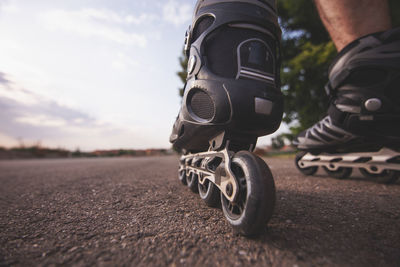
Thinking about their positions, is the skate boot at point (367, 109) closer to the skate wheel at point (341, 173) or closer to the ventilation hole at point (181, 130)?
the skate wheel at point (341, 173)

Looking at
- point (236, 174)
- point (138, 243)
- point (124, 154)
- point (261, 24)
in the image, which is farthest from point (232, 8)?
point (124, 154)

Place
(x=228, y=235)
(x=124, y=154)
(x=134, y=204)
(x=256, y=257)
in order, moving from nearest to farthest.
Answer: (x=256, y=257)
(x=228, y=235)
(x=134, y=204)
(x=124, y=154)

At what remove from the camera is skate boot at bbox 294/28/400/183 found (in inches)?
41.0

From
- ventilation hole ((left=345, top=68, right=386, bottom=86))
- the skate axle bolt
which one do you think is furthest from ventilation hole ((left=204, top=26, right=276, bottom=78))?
ventilation hole ((left=345, top=68, right=386, bottom=86))

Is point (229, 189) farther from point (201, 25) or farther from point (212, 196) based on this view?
point (201, 25)

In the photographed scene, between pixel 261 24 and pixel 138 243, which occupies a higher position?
pixel 261 24

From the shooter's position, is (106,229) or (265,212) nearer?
(265,212)

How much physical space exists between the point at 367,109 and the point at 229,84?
1038 millimetres

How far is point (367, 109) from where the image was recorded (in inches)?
42.8

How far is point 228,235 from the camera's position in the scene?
1.64ft

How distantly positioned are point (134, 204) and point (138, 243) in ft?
1.29

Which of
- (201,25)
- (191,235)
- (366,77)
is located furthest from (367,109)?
(191,235)

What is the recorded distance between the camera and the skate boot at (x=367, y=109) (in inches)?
41.0

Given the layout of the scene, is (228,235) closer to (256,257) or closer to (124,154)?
(256,257)
